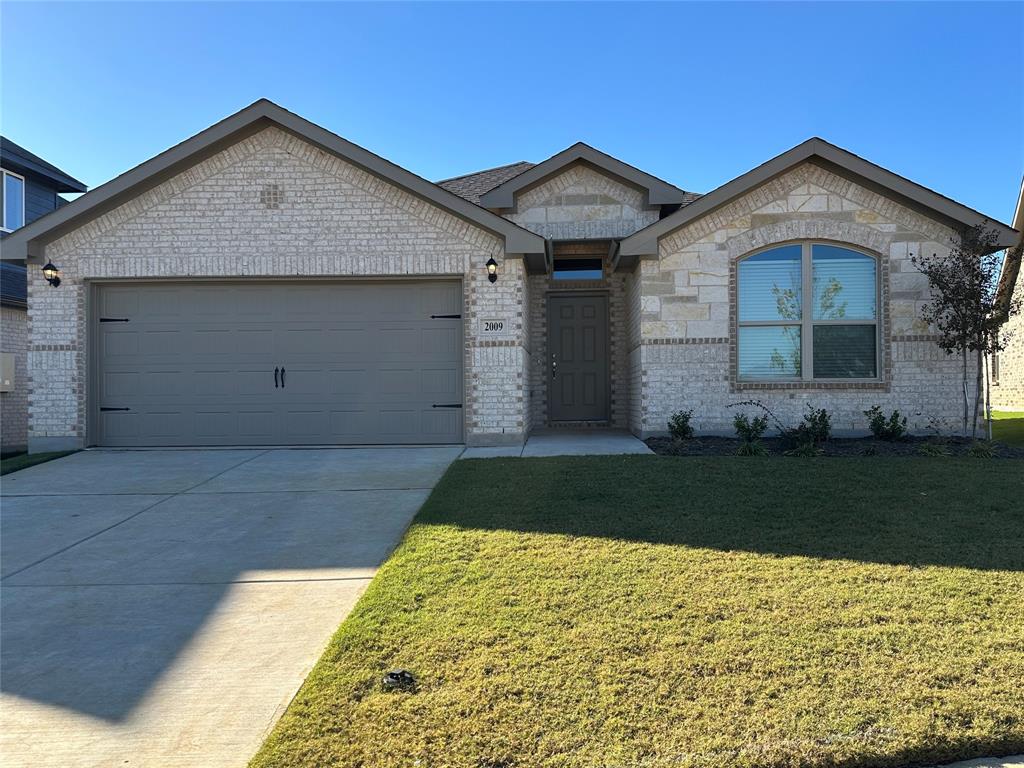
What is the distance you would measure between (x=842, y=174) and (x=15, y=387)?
54.1 feet

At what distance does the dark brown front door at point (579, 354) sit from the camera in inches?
512

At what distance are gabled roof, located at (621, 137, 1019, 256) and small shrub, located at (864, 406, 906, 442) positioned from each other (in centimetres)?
295

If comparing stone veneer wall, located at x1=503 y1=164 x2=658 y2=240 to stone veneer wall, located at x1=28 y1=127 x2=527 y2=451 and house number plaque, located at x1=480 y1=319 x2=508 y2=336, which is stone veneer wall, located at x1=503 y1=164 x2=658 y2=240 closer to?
stone veneer wall, located at x1=28 y1=127 x2=527 y2=451

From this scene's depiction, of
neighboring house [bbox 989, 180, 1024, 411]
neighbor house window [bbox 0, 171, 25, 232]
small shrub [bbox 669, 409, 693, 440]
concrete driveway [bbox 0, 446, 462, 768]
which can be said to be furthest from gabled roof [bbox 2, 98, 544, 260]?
neighboring house [bbox 989, 180, 1024, 411]

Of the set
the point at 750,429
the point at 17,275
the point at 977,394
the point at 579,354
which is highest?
the point at 17,275

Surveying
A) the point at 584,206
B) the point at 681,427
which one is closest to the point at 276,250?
the point at 584,206

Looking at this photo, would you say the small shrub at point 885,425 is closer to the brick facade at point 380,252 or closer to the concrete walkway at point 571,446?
the brick facade at point 380,252

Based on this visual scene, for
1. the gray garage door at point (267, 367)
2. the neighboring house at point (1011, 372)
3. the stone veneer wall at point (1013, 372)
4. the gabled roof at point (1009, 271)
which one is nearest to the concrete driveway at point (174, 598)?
the gray garage door at point (267, 367)

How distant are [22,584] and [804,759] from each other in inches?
192

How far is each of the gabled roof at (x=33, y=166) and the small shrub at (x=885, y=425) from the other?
19.5 metres

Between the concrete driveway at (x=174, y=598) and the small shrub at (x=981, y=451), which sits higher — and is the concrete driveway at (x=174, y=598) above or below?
below

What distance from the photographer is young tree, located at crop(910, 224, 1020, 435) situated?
9328mm

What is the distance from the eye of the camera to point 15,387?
45.5ft

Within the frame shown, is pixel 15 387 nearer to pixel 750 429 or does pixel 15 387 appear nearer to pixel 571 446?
pixel 571 446
